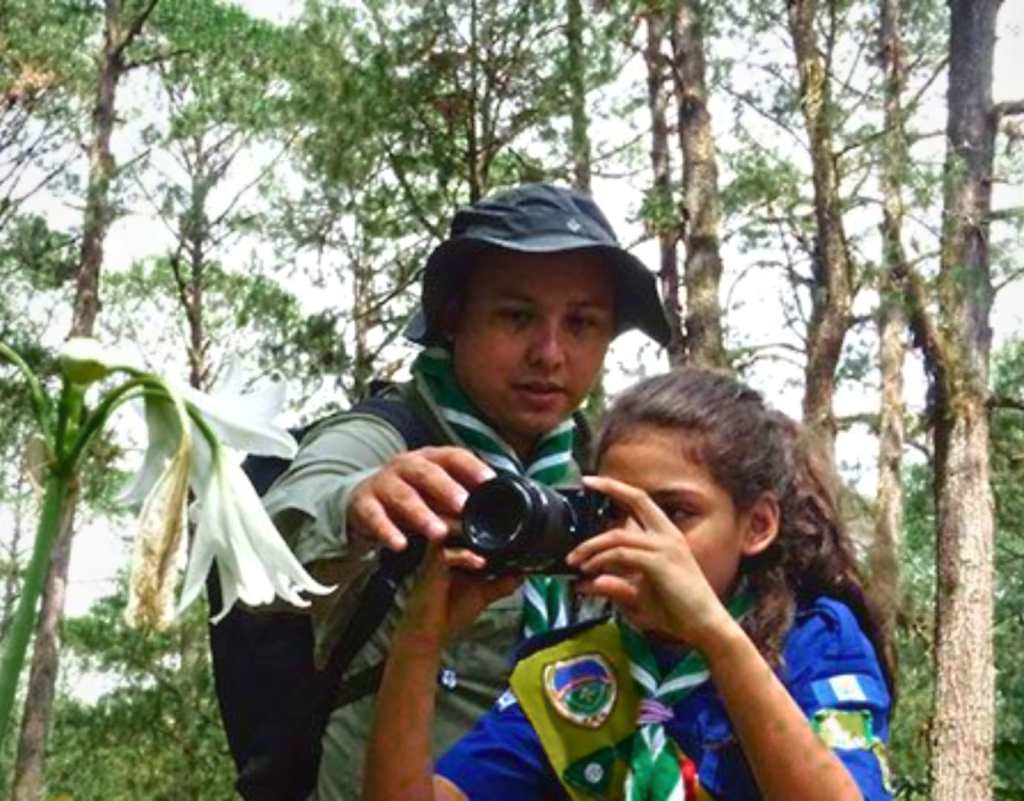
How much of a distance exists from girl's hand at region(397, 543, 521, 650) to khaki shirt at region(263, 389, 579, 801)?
5 centimetres

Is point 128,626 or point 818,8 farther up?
point 818,8

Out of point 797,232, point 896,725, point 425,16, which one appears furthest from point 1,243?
point 896,725

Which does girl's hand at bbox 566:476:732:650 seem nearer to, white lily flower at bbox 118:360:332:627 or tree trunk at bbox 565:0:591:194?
white lily flower at bbox 118:360:332:627

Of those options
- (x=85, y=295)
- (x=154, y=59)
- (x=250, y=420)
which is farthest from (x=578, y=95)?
(x=250, y=420)

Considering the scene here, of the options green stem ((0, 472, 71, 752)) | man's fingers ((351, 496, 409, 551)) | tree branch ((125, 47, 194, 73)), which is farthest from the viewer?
tree branch ((125, 47, 194, 73))

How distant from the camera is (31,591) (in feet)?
1.76

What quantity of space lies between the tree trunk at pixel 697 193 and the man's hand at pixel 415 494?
24.7 feet

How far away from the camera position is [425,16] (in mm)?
11180

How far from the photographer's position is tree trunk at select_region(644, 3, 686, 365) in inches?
405

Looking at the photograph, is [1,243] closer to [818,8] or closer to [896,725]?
[818,8]

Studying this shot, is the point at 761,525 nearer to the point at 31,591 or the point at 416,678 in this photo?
the point at 416,678

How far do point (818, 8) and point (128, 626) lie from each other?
39.9 feet

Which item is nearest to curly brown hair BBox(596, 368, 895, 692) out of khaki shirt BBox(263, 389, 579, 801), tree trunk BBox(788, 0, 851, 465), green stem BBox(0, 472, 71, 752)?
khaki shirt BBox(263, 389, 579, 801)

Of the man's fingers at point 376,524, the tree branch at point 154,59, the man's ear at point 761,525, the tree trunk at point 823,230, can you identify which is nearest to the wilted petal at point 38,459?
the man's fingers at point 376,524
